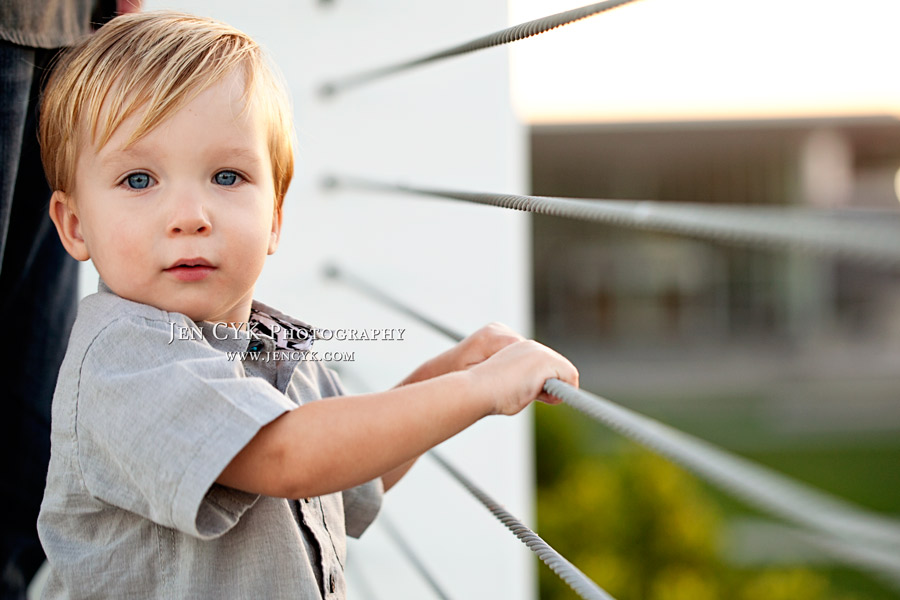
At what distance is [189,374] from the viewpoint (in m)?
0.69

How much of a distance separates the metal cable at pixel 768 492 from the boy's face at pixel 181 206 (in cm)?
30

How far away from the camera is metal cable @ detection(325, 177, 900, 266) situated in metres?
0.37

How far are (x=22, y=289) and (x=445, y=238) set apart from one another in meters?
0.62

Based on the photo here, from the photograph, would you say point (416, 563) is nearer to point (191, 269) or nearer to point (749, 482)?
point (191, 269)

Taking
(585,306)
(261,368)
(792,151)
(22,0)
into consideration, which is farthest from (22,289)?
(792,151)

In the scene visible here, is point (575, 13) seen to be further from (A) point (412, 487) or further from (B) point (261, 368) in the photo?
(A) point (412, 487)

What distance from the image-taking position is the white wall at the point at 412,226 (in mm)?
1428

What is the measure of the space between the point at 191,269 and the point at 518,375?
280 mm

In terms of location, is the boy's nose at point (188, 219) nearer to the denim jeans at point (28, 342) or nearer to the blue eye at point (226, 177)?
the blue eye at point (226, 177)

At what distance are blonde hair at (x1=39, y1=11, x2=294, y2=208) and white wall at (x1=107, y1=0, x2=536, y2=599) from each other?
1.82ft

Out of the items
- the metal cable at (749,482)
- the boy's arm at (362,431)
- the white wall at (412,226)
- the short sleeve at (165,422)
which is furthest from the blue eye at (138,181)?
the white wall at (412,226)

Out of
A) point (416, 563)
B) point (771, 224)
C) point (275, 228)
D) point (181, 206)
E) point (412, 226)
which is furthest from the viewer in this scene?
point (412, 226)

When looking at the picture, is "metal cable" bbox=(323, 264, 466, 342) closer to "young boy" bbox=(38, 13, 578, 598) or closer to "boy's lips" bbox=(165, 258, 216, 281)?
"young boy" bbox=(38, 13, 578, 598)

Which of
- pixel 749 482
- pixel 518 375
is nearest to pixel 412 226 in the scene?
pixel 518 375
